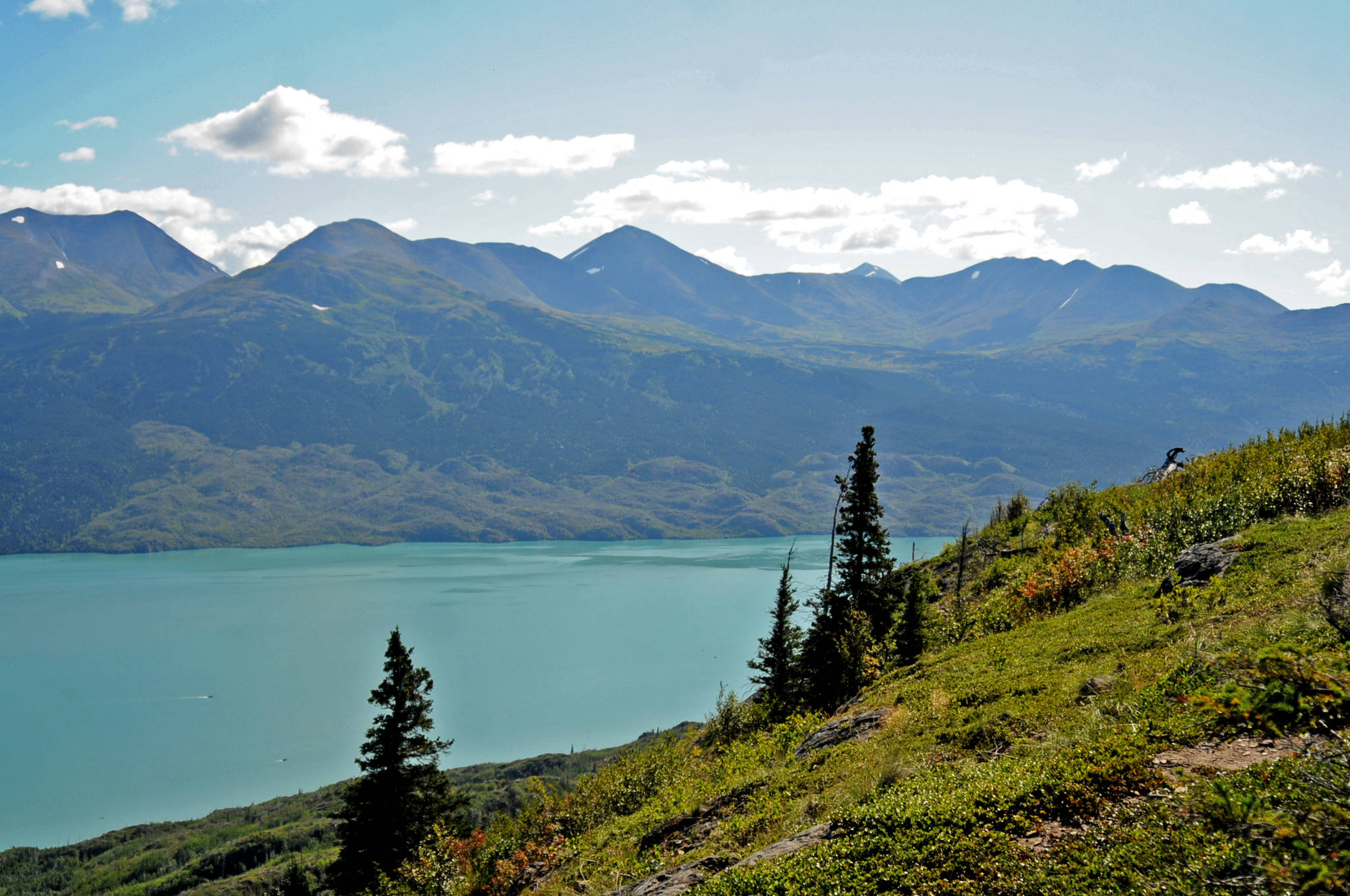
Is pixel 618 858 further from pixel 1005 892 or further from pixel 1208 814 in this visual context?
pixel 1208 814

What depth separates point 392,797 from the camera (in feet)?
91.5

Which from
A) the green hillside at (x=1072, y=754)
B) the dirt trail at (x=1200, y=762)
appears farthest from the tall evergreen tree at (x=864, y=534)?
the dirt trail at (x=1200, y=762)

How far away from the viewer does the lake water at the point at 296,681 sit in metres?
85.8

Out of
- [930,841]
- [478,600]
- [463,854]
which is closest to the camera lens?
[930,841]

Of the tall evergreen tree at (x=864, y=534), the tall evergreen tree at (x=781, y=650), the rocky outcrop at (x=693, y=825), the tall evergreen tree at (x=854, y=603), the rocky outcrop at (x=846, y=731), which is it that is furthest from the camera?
the tall evergreen tree at (x=864, y=534)

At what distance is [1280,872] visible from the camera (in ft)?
15.2

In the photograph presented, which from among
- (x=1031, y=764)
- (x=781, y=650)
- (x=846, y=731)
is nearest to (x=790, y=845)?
(x=1031, y=764)

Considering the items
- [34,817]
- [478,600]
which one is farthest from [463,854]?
[478,600]

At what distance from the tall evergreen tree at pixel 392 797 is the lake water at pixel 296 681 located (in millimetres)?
31073

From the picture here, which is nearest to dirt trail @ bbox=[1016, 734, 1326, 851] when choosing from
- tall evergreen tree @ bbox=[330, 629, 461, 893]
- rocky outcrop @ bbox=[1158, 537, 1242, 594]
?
rocky outcrop @ bbox=[1158, 537, 1242, 594]

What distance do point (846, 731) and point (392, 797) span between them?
20.1 meters

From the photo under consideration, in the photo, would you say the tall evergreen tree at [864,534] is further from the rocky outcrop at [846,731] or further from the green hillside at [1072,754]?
the rocky outcrop at [846,731]

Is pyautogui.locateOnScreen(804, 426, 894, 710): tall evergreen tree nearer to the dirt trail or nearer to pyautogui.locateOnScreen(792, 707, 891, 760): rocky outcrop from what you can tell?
pyautogui.locateOnScreen(792, 707, 891, 760): rocky outcrop

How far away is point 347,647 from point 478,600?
40.3 metres
